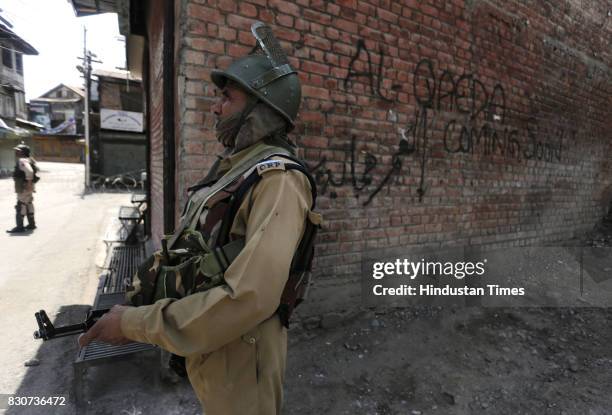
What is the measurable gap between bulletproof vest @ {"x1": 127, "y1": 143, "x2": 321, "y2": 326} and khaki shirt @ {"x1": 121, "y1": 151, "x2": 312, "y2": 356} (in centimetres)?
6

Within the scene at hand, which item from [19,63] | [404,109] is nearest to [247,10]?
[404,109]

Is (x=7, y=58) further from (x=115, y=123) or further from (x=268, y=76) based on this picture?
(x=268, y=76)

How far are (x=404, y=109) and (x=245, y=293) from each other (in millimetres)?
2758

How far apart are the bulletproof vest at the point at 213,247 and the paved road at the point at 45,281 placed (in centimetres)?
189

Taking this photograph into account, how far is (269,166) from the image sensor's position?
3.65 ft

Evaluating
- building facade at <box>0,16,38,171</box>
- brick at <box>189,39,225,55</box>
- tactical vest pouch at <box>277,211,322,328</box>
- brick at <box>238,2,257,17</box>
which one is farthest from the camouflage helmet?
building facade at <box>0,16,38,171</box>

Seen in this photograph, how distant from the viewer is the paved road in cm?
265

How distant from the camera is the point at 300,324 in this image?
2.99 metres

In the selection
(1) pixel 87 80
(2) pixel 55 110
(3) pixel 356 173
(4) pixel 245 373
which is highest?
(2) pixel 55 110

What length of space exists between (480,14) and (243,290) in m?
4.03

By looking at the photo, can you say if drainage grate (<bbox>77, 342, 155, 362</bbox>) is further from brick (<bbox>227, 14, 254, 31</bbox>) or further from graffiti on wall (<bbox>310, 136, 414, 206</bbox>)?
brick (<bbox>227, 14, 254, 31</bbox>)

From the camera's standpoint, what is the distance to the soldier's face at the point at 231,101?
133cm

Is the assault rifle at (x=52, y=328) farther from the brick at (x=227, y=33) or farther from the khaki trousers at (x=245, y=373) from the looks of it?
the brick at (x=227, y=33)

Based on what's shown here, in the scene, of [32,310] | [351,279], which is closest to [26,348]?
[32,310]
